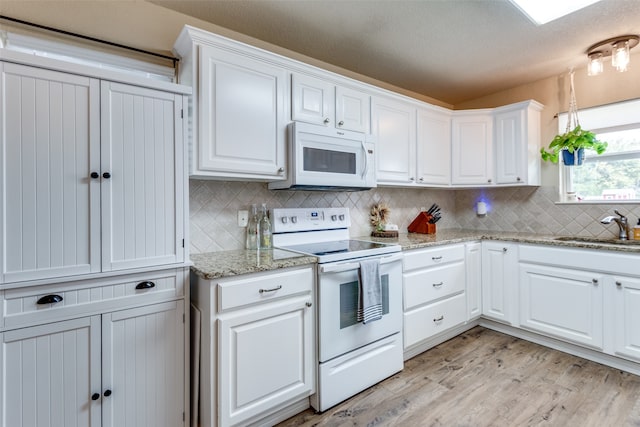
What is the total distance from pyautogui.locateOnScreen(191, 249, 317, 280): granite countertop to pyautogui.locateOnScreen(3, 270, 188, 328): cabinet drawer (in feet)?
0.53

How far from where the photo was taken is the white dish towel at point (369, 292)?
1927mm

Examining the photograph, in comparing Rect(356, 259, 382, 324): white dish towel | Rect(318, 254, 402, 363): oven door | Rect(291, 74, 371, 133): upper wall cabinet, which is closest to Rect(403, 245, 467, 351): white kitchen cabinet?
Rect(318, 254, 402, 363): oven door

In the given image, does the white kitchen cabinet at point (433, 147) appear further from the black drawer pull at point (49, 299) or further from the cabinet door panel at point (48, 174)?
the black drawer pull at point (49, 299)

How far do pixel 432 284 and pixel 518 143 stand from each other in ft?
5.40

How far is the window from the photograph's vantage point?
8.60ft

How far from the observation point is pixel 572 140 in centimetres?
268

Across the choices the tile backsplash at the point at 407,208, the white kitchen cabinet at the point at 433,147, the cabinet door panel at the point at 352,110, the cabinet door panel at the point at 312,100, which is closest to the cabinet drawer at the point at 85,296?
the tile backsplash at the point at 407,208

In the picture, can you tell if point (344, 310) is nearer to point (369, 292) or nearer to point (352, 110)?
point (369, 292)

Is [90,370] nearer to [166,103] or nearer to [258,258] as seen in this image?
[258,258]

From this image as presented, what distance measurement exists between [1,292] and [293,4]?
2.04m

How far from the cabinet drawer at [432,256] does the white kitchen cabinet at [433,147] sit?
2.25ft

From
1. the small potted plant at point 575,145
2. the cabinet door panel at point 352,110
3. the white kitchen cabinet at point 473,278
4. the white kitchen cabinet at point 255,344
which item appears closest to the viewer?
the white kitchen cabinet at point 255,344

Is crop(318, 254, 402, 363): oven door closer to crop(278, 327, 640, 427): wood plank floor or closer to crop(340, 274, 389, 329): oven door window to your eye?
crop(340, 274, 389, 329): oven door window

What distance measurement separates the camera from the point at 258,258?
1822 mm
